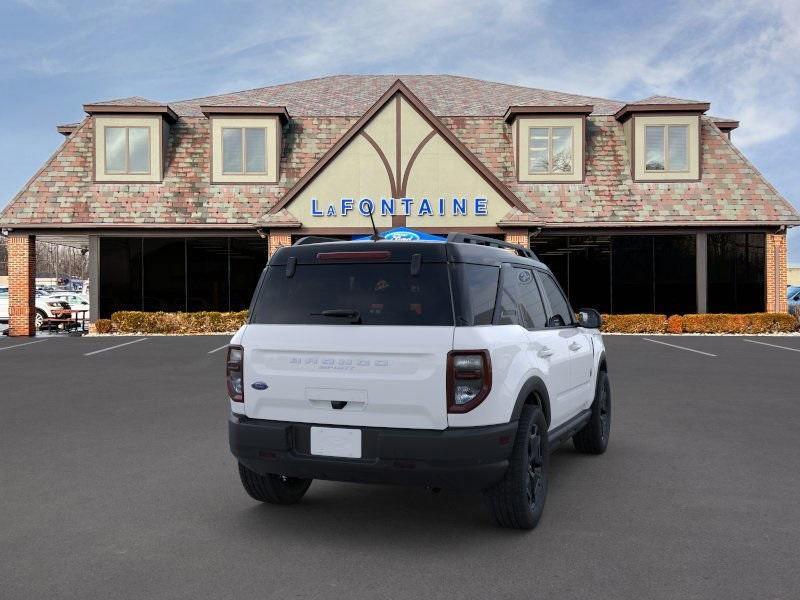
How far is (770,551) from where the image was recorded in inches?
173

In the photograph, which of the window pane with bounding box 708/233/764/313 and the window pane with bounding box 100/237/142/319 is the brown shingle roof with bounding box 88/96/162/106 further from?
the window pane with bounding box 708/233/764/313

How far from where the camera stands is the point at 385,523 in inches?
196

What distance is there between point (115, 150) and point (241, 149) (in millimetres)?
4055

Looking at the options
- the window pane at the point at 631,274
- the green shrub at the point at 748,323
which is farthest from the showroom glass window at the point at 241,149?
the green shrub at the point at 748,323

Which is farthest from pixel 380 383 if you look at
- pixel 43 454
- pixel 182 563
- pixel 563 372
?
pixel 43 454

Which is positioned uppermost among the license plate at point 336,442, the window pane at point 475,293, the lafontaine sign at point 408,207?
the lafontaine sign at point 408,207

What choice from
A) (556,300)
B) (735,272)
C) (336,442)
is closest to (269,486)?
(336,442)

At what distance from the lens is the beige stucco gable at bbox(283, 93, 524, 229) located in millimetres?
22125

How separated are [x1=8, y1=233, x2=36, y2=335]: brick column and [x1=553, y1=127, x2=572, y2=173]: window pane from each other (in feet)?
55.4

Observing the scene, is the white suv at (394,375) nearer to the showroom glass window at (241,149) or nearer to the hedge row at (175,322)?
the hedge row at (175,322)

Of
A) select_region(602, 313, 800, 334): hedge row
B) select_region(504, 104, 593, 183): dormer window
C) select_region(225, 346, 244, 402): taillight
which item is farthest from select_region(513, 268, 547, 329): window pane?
select_region(504, 104, 593, 183): dormer window

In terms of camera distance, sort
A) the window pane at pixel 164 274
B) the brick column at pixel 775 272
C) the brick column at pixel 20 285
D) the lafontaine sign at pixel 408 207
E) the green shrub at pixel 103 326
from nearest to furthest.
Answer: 1. the lafontaine sign at pixel 408 207
2. the brick column at pixel 20 285
3. the green shrub at pixel 103 326
4. the brick column at pixel 775 272
5. the window pane at pixel 164 274

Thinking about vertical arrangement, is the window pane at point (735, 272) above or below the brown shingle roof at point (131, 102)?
below

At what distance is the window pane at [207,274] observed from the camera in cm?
2428
